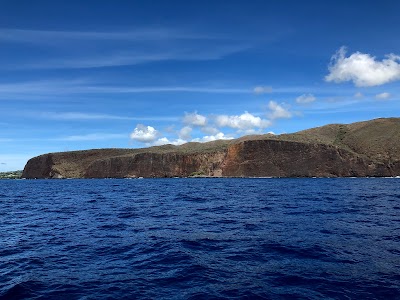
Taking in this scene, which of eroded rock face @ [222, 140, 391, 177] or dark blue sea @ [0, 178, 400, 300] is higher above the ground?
eroded rock face @ [222, 140, 391, 177]

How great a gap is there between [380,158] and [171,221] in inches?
6768

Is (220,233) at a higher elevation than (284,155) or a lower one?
lower

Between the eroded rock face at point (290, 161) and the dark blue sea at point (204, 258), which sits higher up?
the eroded rock face at point (290, 161)

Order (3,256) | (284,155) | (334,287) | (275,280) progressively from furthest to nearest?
(284,155)
(3,256)
(275,280)
(334,287)

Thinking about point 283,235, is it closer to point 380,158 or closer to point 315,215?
point 315,215

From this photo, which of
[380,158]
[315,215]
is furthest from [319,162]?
[315,215]

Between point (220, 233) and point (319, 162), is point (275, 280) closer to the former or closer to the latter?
point (220, 233)

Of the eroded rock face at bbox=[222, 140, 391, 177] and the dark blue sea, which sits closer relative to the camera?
the dark blue sea

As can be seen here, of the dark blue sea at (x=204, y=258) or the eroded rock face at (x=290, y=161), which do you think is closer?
the dark blue sea at (x=204, y=258)

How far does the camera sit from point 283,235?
21500 millimetres

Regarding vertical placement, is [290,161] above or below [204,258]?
above

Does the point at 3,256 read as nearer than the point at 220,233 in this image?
Yes

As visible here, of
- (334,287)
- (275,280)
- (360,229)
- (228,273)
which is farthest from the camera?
(360,229)

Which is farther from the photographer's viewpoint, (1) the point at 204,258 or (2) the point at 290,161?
(2) the point at 290,161
